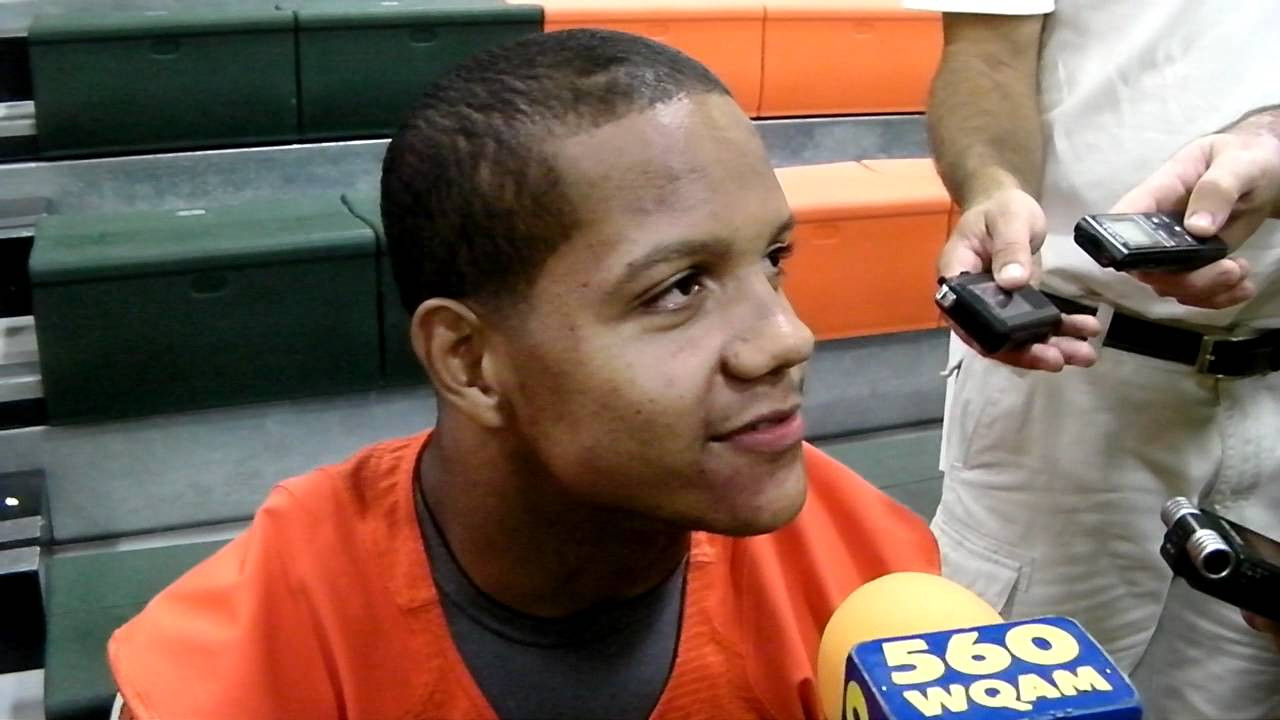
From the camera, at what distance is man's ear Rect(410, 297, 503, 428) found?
0.75 m

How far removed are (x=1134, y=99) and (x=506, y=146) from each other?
601 millimetres

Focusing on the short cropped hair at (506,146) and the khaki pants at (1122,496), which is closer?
the short cropped hair at (506,146)

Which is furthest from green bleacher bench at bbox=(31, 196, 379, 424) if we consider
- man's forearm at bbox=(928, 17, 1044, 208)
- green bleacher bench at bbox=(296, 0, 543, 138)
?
man's forearm at bbox=(928, 17, 1044, 208)

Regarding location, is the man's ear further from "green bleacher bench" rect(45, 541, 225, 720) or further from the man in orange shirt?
"green bleacher bench" rect(45, 541, 225, 720)

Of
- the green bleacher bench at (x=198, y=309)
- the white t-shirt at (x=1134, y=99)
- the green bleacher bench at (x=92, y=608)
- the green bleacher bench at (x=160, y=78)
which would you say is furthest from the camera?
the green bleacher bench at (x=160, y=78)

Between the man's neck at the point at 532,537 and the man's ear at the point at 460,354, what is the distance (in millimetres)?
36

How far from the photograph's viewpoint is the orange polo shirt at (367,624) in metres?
0.77

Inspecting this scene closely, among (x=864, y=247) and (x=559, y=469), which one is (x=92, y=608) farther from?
(x=864, y=247)

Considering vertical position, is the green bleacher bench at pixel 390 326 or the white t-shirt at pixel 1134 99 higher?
the white t-shirt at pixel 1134 99

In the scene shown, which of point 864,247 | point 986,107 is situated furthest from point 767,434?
point 864,247

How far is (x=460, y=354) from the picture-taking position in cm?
76

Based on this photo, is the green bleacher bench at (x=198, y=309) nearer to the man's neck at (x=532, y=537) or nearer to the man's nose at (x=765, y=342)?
the man's neck at (x=532, y=537)

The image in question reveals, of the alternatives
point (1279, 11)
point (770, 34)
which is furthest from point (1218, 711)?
point (770, 34)

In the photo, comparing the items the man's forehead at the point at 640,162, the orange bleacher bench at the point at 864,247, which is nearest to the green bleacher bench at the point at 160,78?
the orange bleacher bench at the point at 864,247
